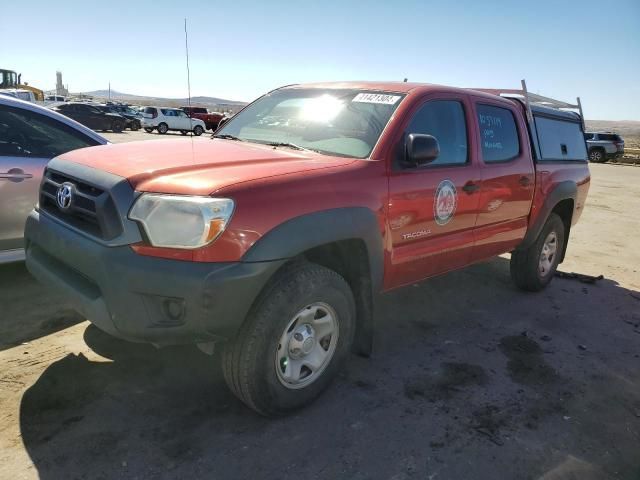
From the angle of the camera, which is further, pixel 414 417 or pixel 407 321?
pixel 407 321

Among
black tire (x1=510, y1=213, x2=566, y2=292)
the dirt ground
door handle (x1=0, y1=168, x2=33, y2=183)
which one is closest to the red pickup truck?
the dirt ground

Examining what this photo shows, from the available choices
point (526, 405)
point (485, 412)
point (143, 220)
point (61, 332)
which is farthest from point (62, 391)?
point (526, 405)

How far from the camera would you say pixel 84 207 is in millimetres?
2598

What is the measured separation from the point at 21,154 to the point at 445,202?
352cm

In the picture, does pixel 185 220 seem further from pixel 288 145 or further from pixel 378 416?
pixel 378 416

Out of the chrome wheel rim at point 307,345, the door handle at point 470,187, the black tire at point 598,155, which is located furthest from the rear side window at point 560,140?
the black tire at point 598,155

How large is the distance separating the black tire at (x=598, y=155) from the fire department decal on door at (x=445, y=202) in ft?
94.0

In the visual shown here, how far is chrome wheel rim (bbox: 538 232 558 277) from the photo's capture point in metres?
5.31

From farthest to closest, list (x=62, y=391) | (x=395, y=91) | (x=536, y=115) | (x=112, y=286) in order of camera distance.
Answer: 1. (x=536, y=115)
2. (x=395, y=91)
3. (x=62, y=391)
4. (x=112, y=286)

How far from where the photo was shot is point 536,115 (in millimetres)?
5047

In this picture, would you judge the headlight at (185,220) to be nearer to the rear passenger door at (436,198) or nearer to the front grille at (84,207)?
the front grille at (84,207)

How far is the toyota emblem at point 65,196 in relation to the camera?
2702 mm

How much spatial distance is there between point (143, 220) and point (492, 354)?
2772 millimetres

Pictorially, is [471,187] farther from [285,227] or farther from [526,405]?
[285,227]
